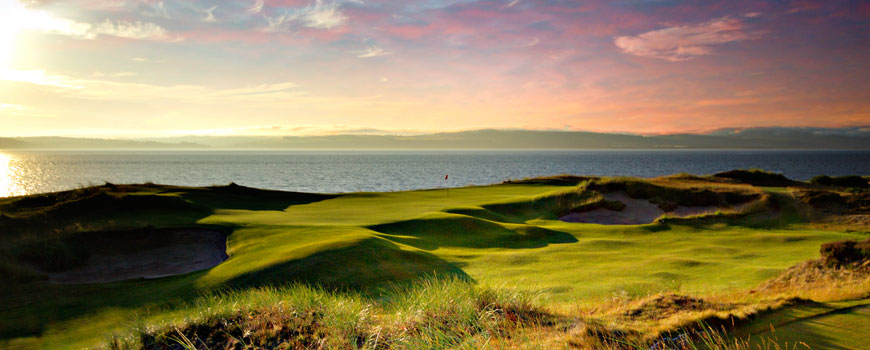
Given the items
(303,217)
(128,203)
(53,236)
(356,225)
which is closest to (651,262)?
(356,225)

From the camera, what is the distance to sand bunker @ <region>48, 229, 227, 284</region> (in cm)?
1653

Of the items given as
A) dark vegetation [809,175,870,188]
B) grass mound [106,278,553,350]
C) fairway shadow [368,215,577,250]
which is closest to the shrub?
grass mound [106,278,553,350]

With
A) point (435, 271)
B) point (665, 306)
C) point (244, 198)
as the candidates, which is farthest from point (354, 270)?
point (244, 198)

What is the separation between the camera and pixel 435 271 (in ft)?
42.5

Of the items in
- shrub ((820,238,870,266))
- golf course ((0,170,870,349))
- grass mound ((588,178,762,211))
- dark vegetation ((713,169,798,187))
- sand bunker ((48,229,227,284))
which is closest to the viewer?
golf course ((0,170,870,349))

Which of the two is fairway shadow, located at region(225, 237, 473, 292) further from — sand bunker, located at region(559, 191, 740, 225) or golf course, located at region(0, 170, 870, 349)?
sand bunker, located at region(559, 191, 740, 225)

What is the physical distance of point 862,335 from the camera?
5363mm

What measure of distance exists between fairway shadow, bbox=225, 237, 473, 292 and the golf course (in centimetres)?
7

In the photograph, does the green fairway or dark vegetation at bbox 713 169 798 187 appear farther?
dark vegetation at bbox 713 169 798 187

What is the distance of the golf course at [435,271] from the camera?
602 centimetres

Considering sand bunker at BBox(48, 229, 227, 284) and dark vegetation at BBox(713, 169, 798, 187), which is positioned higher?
dark vegetation at BBox(713, 169, 798, 187)

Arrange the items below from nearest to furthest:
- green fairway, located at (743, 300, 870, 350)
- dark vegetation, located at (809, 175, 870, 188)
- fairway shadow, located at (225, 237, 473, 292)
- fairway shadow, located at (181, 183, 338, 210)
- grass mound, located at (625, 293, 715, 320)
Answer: green fairway, located at (743, 300, 870, 350), grass mound, located at (625, 293, 715, 320), fairway shadow, located at (225, 237, 473, 292), fairway shadow, located at (181, 183, 338, 210), dark vegetation, located at (809, 175, 870, 188)

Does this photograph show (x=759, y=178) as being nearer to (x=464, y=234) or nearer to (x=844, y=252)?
(x=464, y=234)

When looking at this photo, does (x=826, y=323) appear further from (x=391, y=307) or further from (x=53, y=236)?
(x=53, y=236)
